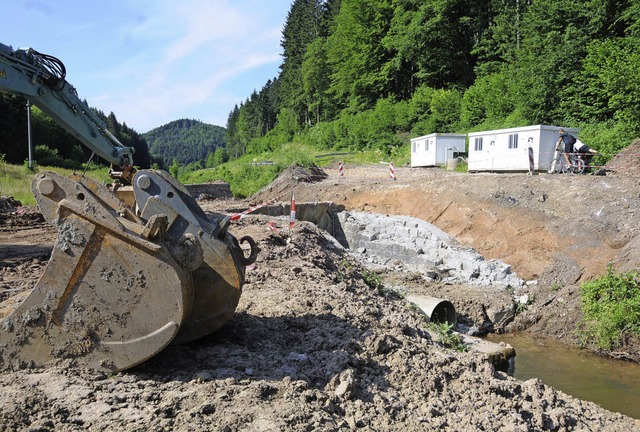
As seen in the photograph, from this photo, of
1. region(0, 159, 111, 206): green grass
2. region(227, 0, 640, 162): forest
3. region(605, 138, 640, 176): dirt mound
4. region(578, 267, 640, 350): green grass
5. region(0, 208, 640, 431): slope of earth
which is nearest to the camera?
region(0, 208, 640, 431): slope of earth

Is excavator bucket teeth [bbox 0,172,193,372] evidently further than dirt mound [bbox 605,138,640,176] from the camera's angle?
No

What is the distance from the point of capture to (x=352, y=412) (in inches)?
140

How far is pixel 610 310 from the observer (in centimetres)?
937

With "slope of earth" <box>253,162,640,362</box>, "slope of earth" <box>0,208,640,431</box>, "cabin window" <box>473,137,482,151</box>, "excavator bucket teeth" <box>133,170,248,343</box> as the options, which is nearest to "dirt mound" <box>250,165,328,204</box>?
"slope of earth" <box>253,162,640,362</box>

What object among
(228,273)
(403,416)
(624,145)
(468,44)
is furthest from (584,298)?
(468,44)

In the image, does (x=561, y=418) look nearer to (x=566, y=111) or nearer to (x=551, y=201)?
(x=551, y=201)

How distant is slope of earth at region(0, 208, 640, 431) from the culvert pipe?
2208 mm

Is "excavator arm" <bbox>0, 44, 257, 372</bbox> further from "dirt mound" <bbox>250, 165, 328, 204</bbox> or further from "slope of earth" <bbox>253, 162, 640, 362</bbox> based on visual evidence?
"dirt mound" <bbox>250, 165, 328, 204</bbox>

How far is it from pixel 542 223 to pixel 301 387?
11.7m

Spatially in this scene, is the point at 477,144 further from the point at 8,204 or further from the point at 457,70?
the point at 457,70

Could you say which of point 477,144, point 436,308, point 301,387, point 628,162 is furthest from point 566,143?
point 301,387

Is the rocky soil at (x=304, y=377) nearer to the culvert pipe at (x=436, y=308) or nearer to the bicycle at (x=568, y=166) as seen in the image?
the culvert pipe at (x=436, y=308)

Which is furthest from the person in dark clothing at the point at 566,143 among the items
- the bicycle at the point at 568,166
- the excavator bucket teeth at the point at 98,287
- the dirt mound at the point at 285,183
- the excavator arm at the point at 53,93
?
the excavator bucket teeth at the point at 98,287

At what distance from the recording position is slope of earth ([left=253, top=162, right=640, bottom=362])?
1095cm
